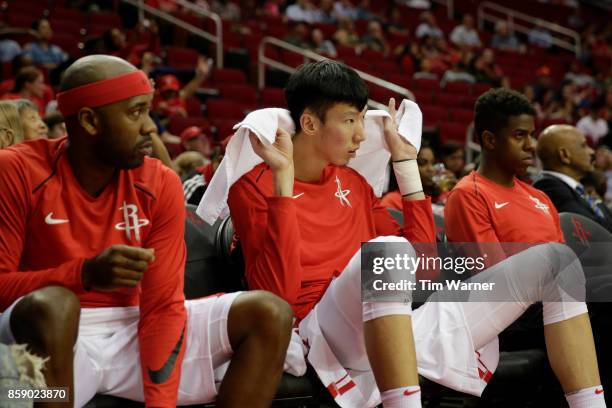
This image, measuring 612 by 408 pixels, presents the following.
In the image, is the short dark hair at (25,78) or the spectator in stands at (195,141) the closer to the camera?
the short dark hair at (25,78)

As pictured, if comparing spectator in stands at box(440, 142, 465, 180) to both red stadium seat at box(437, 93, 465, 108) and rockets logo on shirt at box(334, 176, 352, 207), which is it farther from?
red stadium seat at box(437, 93, 465, 108)

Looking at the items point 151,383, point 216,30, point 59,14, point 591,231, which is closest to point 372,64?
point 216,30

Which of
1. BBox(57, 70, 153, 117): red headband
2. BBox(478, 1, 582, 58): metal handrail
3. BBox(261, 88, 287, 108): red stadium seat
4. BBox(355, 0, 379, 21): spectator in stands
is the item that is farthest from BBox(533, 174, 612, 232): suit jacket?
BBox(478, 1, 582, 58): metal handrail

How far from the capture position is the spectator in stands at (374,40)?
12945 mm

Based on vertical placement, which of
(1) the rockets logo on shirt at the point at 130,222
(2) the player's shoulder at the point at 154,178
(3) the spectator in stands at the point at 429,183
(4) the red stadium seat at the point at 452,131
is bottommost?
(4) the red stadium seat at the point at 452,131

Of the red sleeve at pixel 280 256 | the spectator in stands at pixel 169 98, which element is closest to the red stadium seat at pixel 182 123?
the spectator in stands at pixel 169 98

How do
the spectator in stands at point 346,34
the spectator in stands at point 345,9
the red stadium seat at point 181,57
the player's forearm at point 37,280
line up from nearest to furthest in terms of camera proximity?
the player's forearm at point 37,280, the red stadium seat at point 181,57, the spectator in stands at point 346,34, the spectator in stands at point 345,9

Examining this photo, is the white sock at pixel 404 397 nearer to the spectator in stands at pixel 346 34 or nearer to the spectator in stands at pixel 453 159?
the spectator in stands at pixel 453 159

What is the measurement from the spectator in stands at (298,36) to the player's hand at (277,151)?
28.8 feet

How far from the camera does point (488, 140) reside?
358 centimetres

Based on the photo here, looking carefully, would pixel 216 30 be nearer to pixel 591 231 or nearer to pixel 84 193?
pixel 591 231

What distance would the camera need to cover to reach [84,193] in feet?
7.66

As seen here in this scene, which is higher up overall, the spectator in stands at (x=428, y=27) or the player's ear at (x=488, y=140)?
the player's ear at (x=488, y=140)

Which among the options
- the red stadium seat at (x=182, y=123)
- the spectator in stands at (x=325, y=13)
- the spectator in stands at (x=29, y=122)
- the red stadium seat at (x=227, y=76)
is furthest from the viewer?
the spectator in stands at (x=325, y=13)
